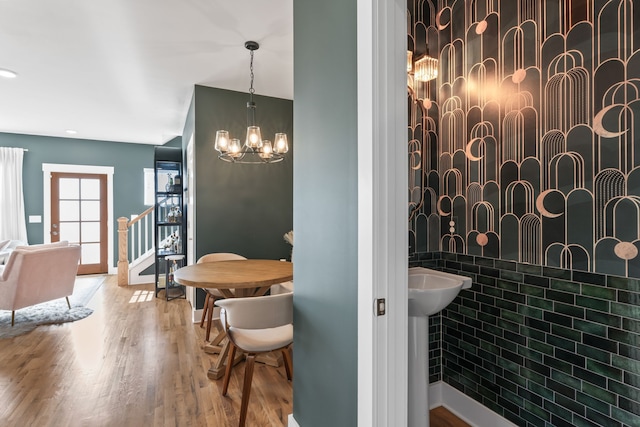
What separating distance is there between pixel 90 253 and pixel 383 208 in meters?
7.19

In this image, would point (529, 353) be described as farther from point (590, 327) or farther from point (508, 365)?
point (590, 327)

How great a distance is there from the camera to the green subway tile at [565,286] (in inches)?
58.5

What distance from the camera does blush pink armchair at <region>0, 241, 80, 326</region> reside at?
3379mm

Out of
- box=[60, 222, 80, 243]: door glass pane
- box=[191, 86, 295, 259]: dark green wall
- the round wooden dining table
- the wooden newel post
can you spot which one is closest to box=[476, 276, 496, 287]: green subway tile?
the round wooden dining table

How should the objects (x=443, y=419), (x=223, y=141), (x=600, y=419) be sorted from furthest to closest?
1. (x=223, y=141)
2. (x=443, y=419)
3. (x=600, y=419)

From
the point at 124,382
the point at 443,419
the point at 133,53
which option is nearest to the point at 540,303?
the point at 443,419

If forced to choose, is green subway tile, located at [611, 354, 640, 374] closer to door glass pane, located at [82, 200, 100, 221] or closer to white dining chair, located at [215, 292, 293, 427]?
white dining chair, located at [215, 292, 293, 427]

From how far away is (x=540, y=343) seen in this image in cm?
164

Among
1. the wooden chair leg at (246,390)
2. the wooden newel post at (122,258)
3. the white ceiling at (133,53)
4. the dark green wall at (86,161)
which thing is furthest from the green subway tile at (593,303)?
the dark green wall at (86,161)

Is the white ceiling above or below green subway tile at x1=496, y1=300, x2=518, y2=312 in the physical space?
above

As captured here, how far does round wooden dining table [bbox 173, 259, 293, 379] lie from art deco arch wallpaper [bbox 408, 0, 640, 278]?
3.38ft

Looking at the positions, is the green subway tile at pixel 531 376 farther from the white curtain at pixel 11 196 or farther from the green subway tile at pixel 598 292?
the white curtain at pixel 11 196

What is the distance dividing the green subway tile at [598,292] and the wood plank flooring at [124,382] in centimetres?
108

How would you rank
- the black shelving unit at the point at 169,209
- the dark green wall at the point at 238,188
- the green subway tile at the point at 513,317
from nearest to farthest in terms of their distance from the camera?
1. the green subway tile at the point at 513,317
2. the dark green wall at the point at 238,188
3. the black shelving unit at the point at 169,209
